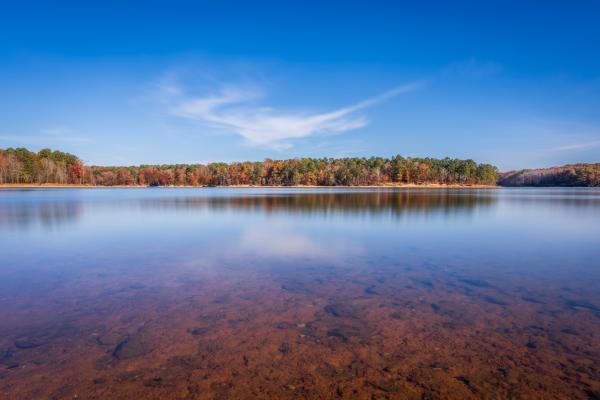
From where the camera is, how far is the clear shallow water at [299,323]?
480 cm

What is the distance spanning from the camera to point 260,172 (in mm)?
175875

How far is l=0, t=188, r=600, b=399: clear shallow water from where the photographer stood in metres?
4.80

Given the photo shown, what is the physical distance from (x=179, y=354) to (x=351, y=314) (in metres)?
3.50

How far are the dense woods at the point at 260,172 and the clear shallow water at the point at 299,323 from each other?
14706 centimetres

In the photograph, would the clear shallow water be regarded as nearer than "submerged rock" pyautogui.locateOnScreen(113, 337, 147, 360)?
Yes

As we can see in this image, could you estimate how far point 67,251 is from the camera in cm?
1423

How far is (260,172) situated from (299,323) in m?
171

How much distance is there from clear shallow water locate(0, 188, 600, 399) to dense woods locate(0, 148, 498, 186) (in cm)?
14706

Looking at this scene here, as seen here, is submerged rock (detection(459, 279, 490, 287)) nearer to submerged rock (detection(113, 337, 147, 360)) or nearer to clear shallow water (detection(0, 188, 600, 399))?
clear shallow water (detection(0, 188, 600, 399))

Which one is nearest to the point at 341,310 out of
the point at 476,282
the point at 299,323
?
the point at 299,323

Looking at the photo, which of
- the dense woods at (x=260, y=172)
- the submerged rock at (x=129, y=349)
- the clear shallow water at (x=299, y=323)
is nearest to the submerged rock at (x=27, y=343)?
the clear shallow water at (x=299, y=323)

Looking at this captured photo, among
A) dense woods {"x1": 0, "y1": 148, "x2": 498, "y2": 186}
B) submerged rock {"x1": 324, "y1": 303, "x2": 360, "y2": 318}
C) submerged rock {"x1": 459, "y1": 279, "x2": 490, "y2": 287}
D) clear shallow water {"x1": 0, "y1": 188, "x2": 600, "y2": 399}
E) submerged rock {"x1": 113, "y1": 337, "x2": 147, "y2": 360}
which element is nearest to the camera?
clear shallow water {"x1": 0, "y1": 188, "x2": 600, "y2": 399}

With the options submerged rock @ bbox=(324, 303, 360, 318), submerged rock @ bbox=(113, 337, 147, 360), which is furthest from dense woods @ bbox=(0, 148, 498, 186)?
submerged rock @ bbox=(113, 337, 147, 360)

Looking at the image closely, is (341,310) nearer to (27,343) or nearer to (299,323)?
(299,323)
